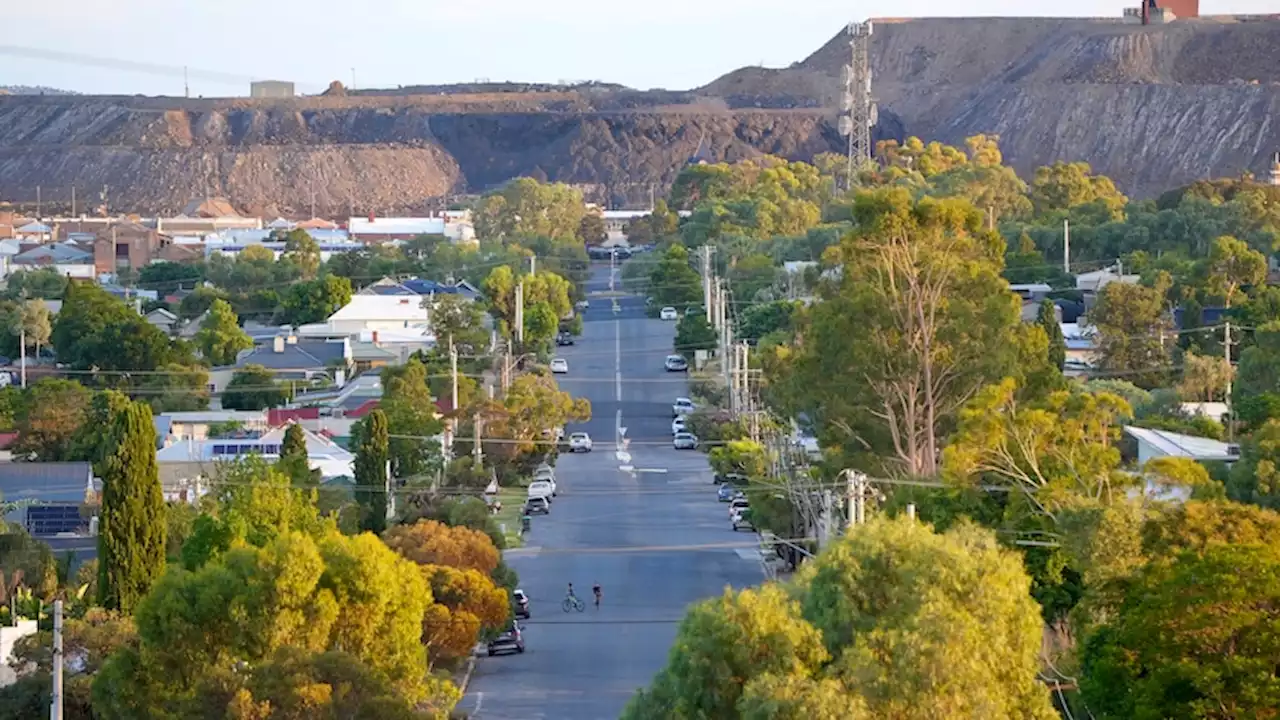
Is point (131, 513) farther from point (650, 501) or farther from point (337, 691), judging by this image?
point (650, 501)

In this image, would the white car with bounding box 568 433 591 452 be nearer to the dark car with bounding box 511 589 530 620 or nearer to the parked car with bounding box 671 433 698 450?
the parked car with bounding box 671 433 698 450

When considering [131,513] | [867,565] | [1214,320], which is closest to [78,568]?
[131,513]

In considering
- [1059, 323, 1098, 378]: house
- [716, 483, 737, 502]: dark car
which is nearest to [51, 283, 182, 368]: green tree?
[716, 483, 737, 502]: dark car

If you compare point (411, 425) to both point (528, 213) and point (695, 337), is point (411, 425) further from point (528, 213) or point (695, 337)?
point (528, 213)

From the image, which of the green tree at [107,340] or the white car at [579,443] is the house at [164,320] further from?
the white car at [579,443]

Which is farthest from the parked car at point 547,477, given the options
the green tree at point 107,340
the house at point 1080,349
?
the green tree at point 107,340

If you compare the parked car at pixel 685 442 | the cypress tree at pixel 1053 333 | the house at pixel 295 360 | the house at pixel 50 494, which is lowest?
the parked car at pixel 685 442

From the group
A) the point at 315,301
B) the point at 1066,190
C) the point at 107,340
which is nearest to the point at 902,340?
the point at 107,340
